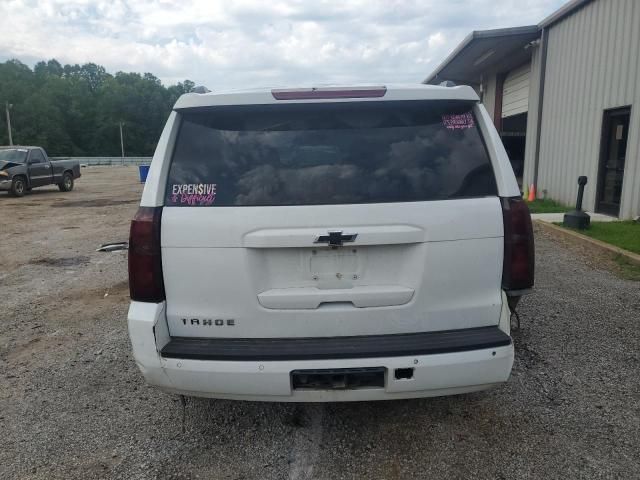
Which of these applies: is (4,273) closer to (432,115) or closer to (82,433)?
(82,433)

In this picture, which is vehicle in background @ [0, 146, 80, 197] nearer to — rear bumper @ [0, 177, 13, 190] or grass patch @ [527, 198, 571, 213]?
rear bumper @ [0, 177, 13, 190]

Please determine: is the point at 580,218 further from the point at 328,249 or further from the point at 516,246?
the point at 328,249

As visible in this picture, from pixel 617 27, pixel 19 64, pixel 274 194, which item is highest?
pixel 19 64

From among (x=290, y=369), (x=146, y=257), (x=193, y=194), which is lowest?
(x=290, y=369)

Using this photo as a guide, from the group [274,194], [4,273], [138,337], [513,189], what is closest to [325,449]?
[138,337]

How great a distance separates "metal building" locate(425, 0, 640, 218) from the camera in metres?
10.0

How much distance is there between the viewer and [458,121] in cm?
276

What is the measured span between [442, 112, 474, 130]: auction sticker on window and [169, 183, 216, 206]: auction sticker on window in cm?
129

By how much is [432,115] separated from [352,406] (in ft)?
6.44

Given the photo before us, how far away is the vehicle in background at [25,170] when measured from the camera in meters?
19.1

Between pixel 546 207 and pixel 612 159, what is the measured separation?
1922 mm

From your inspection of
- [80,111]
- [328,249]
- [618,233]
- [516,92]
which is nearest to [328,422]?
[328,249]

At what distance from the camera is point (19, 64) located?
351 ft

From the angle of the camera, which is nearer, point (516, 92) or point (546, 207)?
point (546, 207)
